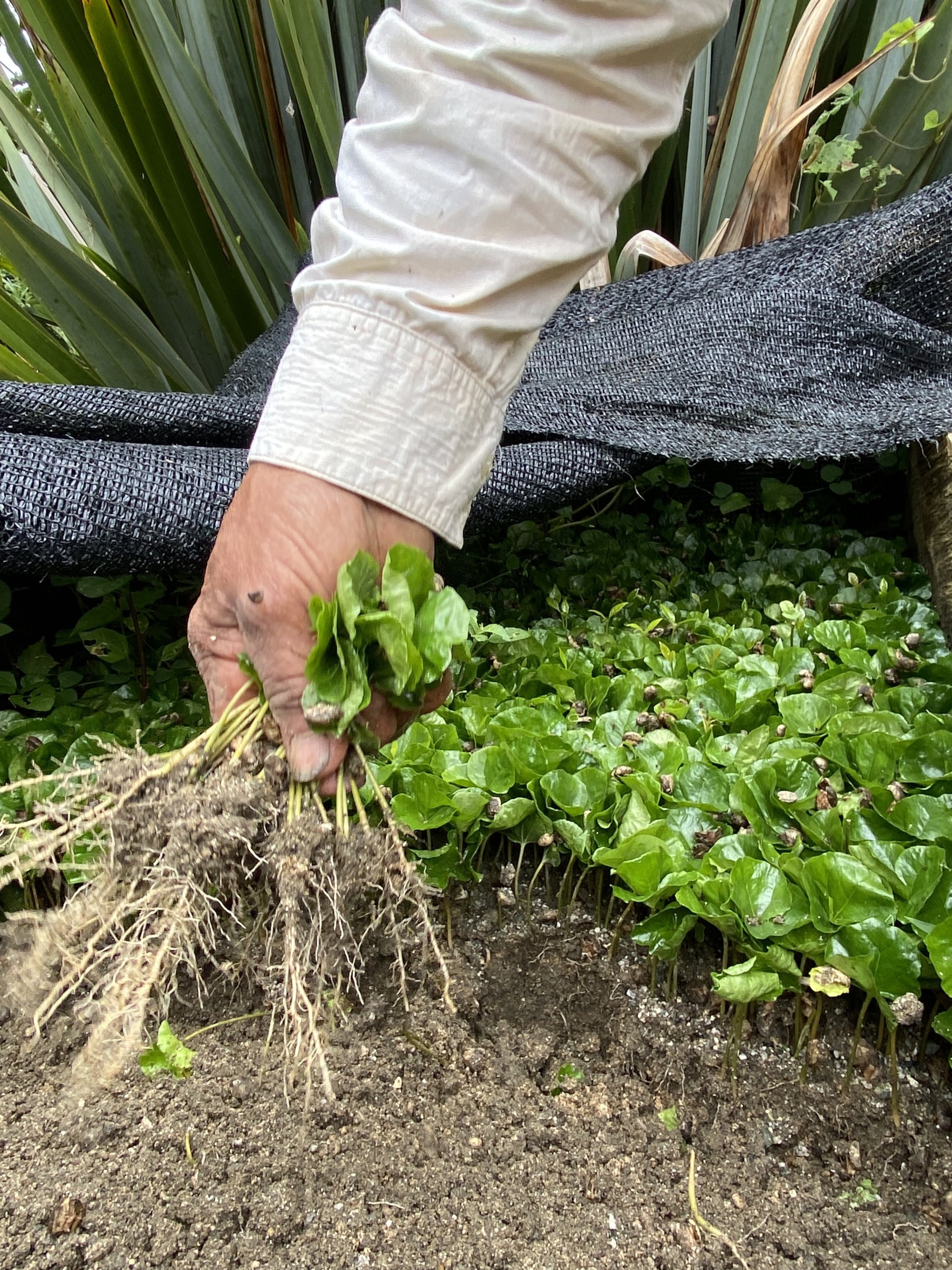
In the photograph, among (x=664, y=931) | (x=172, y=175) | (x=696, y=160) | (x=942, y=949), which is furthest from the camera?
(x=696, y=160)

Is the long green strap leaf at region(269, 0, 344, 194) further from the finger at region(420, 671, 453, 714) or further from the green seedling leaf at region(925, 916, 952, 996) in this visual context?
the green seedling leaf at region(925, 916, 952, 996)

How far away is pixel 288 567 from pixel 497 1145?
593 mm

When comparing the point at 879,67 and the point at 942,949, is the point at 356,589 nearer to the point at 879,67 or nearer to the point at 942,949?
the point at 942,949

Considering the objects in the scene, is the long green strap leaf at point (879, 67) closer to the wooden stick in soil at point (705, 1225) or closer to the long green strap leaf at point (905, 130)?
the long green strap leaf at point (905, 130)

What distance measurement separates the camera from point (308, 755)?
715 mm

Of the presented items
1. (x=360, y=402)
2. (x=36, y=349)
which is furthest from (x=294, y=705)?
(x=36, y=349)

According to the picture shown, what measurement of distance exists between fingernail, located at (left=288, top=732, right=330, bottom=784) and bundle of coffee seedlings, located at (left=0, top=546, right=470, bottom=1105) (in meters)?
0.02

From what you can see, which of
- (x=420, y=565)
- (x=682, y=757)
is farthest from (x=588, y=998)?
(x=420, y=565)

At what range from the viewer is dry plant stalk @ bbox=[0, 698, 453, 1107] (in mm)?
725

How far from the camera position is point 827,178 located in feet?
5.39

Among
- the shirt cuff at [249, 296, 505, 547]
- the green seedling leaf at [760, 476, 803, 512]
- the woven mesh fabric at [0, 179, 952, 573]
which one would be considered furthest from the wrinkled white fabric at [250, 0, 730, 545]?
the green seedling leaf at [760, 476, 803, 512]

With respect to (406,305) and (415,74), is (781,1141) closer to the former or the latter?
(406,305)

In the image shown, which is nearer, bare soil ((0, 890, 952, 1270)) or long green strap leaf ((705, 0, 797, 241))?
bare soil ((0, 890, 952, 1270))

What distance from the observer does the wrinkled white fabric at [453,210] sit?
0.59 meters
